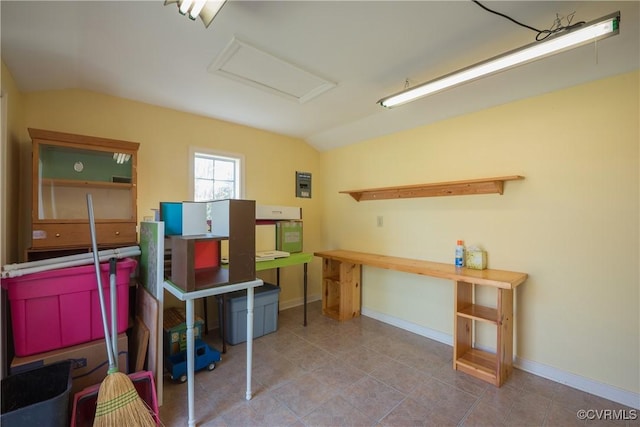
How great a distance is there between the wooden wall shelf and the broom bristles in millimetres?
2793

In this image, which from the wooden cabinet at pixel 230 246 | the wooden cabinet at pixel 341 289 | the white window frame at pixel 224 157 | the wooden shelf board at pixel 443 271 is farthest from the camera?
the wooden cabinet at pixel 341 289

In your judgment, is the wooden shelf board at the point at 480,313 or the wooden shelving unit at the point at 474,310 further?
the wooden shelf board at the point at 480,313

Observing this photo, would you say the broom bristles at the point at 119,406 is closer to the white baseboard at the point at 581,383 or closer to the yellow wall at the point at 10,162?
the yellow wall at the point at 10,162

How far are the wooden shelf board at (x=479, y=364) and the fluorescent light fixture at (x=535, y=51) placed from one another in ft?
7.22

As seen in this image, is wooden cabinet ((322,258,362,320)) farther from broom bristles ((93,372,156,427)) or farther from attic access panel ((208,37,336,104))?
broom bristles ((93,372,156,427))

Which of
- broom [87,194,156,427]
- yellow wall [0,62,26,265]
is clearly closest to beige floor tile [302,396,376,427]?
broom [87,194,156,427]

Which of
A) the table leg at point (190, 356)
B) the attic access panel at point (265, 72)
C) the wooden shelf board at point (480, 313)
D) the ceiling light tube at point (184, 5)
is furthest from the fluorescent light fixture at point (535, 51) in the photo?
the table leg at point (190, 356)

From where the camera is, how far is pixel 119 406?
4.98 ft

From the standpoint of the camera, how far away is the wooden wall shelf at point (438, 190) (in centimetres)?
251

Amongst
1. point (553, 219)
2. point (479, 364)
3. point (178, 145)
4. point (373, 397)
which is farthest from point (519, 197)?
point (178, 145)

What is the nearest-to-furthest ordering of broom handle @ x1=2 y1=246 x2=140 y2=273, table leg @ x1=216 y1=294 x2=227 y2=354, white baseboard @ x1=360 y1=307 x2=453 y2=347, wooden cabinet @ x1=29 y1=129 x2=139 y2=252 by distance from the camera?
broom handle @ x1=2 y1=246 x2=140 y2=273 < wooden cabinet @ x1=29 y1=129 x2=139 y2=252 < table leg @ x1=216 y1=294 x2=227 y2=354 < white baseboard @ x1=360 y1=307 x2=453 y2=347

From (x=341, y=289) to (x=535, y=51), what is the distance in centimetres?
287

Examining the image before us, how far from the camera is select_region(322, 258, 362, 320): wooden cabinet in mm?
3559

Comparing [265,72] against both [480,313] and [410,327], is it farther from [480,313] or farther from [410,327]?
[410,327]
